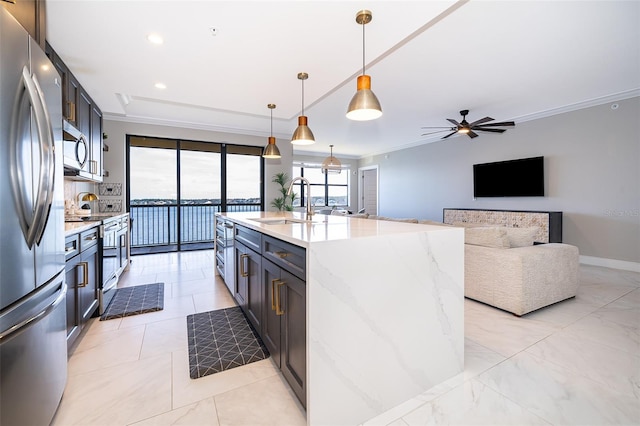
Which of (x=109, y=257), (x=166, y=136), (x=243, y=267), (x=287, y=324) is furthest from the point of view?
→ (x=166, y=136)

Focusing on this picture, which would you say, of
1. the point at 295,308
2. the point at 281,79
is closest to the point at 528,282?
the point at 295,308

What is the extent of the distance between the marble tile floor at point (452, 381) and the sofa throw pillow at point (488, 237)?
656 mm

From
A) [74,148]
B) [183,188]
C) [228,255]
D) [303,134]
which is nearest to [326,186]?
[183,188]

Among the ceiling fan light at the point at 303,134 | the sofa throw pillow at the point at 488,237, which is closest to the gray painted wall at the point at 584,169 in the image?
the sofa throw pillow at the point at 488,237

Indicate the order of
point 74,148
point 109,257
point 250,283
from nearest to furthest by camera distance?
point 250,283 < point 109,257 < point 74,148

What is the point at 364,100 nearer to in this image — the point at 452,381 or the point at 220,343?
the point at 452,381

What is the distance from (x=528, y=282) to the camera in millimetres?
2570

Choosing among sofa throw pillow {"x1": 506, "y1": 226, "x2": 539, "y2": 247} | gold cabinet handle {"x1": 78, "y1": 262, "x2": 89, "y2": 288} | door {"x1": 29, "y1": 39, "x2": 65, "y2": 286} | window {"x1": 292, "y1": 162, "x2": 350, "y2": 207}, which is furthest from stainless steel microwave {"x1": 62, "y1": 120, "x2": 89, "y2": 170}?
window {"x1": 292, "y1": 162, "x2": 350, "y2": 207}

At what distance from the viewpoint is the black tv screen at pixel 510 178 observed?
17.1 feet

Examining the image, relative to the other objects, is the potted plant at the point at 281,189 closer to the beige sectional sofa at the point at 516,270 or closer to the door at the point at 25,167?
the beige sectional sofa at the point at 516,270

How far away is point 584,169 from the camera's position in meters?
4.63

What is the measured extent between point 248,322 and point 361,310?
1.47 meters

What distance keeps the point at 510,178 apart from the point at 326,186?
18.5ft

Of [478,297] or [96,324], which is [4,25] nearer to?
[96,324]
